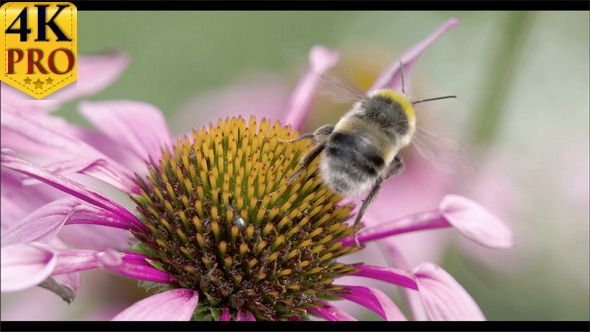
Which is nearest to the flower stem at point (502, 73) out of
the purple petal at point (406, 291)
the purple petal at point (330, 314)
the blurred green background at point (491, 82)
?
the blurred green background at point (491, 82)

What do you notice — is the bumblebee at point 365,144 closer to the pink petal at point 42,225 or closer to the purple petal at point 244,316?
the purple petal at point 244,316

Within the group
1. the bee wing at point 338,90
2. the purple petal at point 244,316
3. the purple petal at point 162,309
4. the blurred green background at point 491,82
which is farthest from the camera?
the blurred green background at point 491,82

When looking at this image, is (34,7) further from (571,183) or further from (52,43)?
(571,183)

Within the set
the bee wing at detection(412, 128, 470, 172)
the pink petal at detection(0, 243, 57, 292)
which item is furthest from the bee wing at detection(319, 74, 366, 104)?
the pink petal at detection(0, 243, 57, 292)

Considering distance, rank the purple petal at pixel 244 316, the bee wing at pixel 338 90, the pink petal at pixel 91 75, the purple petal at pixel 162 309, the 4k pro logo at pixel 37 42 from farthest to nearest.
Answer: the pink petal at pixel 91 75, the bee wing at pixel 338 90, the 4k pro logo at pixel 37 42, the purple petal at pixel 244 316, the purple petal at pixel 162 309

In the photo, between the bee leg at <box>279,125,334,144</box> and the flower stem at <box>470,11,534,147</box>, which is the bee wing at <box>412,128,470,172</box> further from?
the flower stem at <box>470,11,534,147</box>

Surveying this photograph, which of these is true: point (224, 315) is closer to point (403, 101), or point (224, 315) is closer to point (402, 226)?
point (402, 226)
